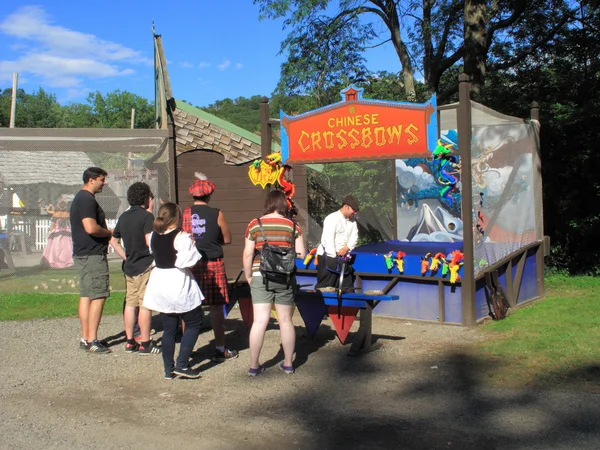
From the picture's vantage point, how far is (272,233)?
552 cm

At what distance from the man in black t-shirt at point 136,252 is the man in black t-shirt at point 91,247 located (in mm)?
213

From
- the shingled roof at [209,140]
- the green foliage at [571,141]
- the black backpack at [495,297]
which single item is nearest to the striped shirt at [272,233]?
the black backpack at [495,297]

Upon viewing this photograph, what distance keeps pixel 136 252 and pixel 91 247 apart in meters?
0.43

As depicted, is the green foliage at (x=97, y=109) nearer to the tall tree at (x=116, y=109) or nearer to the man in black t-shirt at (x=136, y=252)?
the tall tree at (x=116, y=109)

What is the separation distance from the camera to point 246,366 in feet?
19.5

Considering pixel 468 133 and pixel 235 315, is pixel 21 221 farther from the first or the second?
pixel 468 133

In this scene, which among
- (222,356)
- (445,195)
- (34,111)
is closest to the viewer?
(222,356)

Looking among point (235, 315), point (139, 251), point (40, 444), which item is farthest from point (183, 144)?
point (40, 444)

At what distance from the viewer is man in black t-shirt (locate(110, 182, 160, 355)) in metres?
6.43

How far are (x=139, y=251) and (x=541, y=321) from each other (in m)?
4.45

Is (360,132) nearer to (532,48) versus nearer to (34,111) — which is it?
(532,48)

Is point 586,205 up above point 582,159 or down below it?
below

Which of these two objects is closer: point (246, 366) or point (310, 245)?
point (246, 366)

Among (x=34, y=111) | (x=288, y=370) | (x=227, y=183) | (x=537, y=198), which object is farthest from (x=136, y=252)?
(x=34, y=111)
